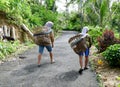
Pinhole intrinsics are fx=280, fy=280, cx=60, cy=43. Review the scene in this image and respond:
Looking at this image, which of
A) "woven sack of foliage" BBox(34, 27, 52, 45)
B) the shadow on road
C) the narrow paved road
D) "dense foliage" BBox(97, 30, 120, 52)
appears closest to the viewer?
the narrow paved road

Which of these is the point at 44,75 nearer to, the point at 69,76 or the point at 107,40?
the point at 69,76

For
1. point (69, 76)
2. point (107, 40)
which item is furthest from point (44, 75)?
point (107, 40)

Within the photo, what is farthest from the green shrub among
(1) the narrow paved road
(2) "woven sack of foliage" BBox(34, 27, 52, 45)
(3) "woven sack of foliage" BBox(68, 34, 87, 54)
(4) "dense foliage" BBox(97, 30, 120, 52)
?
(4) "dense foliage" BBox(97, 30, 120, 52)

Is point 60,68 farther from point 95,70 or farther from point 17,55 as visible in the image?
point 17,55

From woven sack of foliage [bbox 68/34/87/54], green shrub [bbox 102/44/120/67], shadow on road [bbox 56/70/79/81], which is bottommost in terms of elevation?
shadow on road [bbox 56/70/79/81]

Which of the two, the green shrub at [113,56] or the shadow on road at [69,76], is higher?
the green shrub at [113,56]

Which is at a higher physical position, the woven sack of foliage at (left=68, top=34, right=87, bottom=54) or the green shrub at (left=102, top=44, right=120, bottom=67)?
the woven sack of foliage at (left=68, top=34, right=87, bottom=54)

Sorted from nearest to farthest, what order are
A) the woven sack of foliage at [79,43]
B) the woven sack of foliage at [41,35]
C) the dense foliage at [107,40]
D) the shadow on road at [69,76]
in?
the shadow on road at [69,76], the woven sack of foliage at [79,43], the woven sack of foliage at [41,35], the dense foliage at [107,40]

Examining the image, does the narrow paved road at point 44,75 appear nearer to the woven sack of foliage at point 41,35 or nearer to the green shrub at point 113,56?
the green shrub at point 113,56

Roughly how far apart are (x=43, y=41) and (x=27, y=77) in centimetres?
217

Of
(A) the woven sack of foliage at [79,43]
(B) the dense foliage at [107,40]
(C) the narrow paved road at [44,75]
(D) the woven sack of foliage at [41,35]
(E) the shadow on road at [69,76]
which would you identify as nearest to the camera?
(C) the narrow paved road at [44,75]

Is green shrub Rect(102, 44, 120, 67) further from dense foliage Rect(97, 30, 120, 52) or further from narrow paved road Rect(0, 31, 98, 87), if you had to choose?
dense foliage Rect(97, 30, 120, 52)

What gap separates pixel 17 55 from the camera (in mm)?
13102

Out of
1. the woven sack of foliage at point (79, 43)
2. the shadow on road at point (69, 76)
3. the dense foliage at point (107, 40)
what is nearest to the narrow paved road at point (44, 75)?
the shadow on road at point (69, 76)
